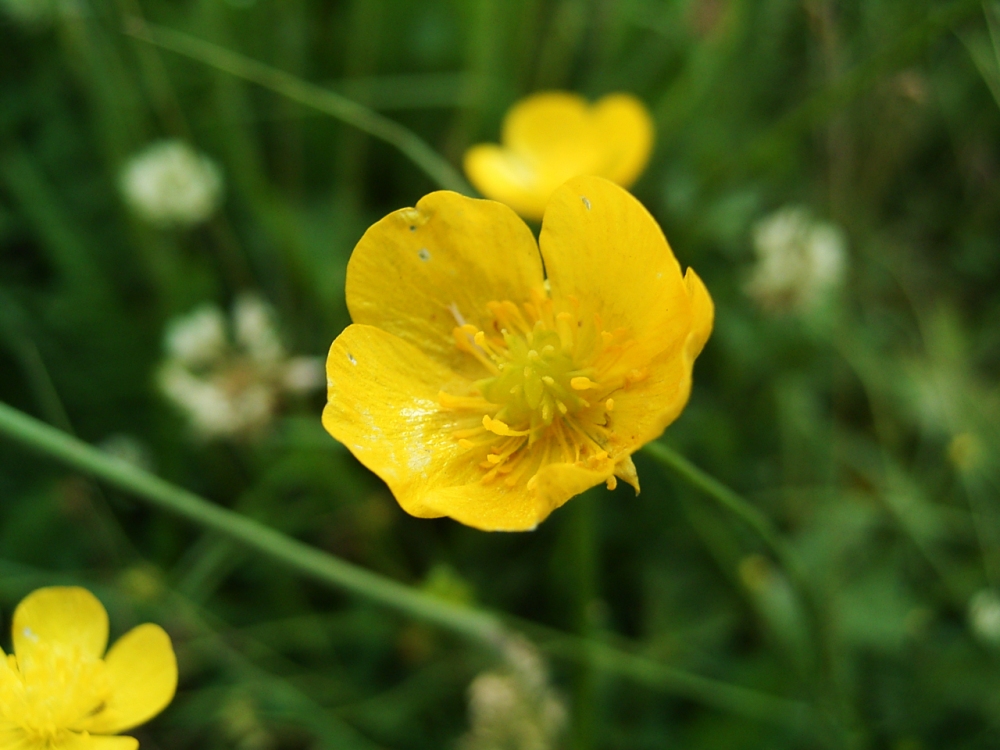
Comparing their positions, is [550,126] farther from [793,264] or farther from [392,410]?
[392,410]

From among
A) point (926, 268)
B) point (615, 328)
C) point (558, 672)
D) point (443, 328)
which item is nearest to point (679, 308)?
point (615, 328)

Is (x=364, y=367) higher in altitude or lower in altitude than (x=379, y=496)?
higher

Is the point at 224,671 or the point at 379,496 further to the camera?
the point at 379,496

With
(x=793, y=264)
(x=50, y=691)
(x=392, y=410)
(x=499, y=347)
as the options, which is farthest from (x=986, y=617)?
(x=50, y=691)

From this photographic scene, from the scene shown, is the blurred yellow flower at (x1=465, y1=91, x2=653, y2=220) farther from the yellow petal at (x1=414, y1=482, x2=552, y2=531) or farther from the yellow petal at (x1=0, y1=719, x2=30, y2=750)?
the yellow petal at (x1=0, y1=719, x2=30, y2=750)

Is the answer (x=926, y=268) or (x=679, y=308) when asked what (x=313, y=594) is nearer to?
(x=679, y=308)

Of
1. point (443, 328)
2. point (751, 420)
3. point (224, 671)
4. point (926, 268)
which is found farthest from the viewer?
point (926, 268)

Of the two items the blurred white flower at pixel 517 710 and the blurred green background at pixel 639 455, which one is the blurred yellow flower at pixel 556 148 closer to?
the blurred green background at pixel 639 455
